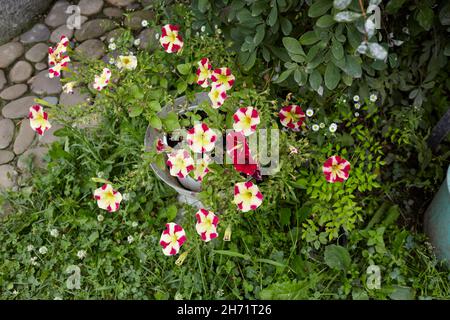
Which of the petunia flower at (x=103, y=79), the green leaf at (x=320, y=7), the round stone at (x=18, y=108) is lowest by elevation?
the round stone at (x=18, y=108)

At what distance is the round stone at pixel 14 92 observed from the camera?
8.98 ft

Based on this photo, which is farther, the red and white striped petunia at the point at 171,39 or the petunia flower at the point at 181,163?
the red and white striped petunia at the point at 171,39

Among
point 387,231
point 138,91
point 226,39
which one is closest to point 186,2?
point 226,39

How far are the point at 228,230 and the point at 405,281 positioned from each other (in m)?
0.83

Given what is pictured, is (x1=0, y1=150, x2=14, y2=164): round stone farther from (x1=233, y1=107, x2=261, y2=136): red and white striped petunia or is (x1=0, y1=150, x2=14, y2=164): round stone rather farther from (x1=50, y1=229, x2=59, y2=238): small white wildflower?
(x1=233, y1=107, x2=261, y2=136): red and white striped petunia

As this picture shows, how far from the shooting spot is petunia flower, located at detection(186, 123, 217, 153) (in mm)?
1770

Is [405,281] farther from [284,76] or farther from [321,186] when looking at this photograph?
[284,76]

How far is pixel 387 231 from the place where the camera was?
2168 millimetres

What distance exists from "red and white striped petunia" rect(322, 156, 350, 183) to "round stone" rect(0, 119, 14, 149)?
173cm

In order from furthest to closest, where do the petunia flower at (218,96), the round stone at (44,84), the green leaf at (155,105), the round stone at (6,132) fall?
the round stone at (44,84) < the round stone at (6,132) < the green leaf at (155,105) < the petunia flower at (218,96)

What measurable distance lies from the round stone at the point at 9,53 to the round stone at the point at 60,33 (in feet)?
0.64

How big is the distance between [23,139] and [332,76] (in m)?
1.73

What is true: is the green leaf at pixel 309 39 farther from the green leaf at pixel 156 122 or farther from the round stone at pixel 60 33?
the round stone at pixel 60 33

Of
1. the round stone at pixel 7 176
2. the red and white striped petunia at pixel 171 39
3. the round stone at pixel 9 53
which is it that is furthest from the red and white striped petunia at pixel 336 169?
the round stone at pixel 9 53
